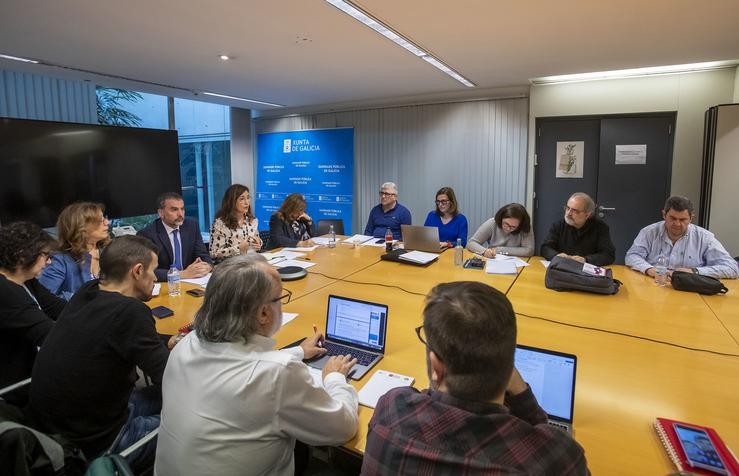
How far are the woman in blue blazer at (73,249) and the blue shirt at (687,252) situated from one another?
3.69 metres

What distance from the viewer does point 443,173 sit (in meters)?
5.71

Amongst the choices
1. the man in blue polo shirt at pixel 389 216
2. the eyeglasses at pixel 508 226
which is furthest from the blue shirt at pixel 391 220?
the eyeglasses at pixel 508 226

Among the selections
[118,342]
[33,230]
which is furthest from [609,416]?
[33,230]

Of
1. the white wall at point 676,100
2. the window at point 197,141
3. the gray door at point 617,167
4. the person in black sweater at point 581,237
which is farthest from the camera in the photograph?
the window at point 197,141

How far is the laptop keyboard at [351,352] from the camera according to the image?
1.65 m

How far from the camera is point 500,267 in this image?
302 cm

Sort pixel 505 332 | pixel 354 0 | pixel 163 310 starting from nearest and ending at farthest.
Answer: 1. pixel 505 332
2. pixel 163 310
3. pixel 354 0

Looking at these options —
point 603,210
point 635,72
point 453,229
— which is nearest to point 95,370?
point 453,229

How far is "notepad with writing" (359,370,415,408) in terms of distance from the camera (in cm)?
138

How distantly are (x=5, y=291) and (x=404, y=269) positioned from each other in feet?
7.54

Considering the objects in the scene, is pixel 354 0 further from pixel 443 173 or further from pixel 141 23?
pixel 443 173

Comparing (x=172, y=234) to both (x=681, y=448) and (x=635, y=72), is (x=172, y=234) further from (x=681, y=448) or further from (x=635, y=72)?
(x=635, y=72)

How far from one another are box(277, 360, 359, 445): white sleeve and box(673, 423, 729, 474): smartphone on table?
0.91 m

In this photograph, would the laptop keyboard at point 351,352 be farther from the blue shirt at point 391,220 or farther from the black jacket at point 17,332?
the blue shirt at point 391,220
